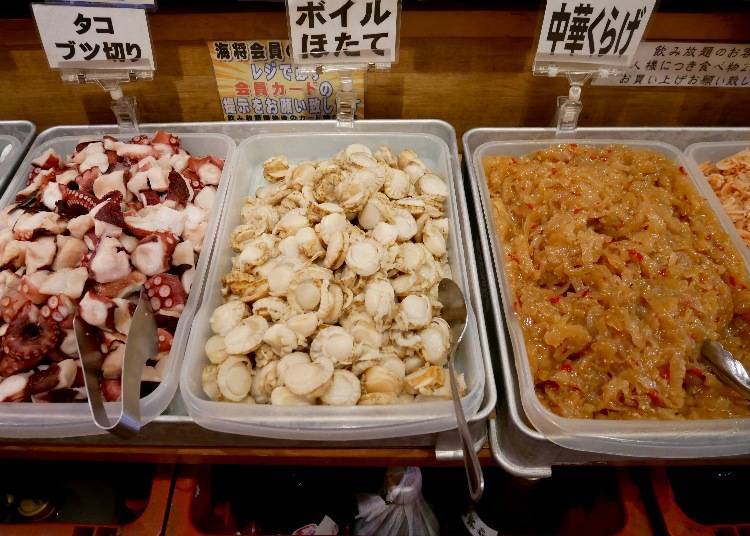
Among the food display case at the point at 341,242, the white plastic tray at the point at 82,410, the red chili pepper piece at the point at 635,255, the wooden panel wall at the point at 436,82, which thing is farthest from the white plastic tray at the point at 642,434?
the wooden panel wall at the point at 436,82

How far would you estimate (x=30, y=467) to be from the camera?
1783 millimetres

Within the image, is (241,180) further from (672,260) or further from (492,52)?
(672,260)

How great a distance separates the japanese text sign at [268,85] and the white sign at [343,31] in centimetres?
15

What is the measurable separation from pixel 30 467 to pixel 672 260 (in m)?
2.18

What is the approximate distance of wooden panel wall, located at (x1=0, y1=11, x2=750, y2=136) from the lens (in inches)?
65.1

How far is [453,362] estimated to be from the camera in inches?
53.7

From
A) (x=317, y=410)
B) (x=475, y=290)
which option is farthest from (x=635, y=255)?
A: (x=317, y=410)

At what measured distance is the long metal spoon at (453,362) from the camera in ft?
3.63

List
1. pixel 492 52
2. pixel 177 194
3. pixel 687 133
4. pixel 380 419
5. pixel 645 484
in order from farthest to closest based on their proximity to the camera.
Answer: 1. pixel 687 133
2. pixel 492 52
3. pixel 177 194
4. pixel 645 484
5. pixel 380 419

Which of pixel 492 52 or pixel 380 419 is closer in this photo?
pixel 380 419

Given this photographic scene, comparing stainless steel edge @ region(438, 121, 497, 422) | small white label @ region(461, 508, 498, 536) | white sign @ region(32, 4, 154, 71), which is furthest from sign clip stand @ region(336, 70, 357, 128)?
small white label @ region(461, 508, 498, 536)

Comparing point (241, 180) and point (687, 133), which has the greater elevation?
point (687, 133)

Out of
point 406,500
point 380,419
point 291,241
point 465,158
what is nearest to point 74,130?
point 291,241

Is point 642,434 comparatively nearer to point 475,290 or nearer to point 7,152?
point 475,290
